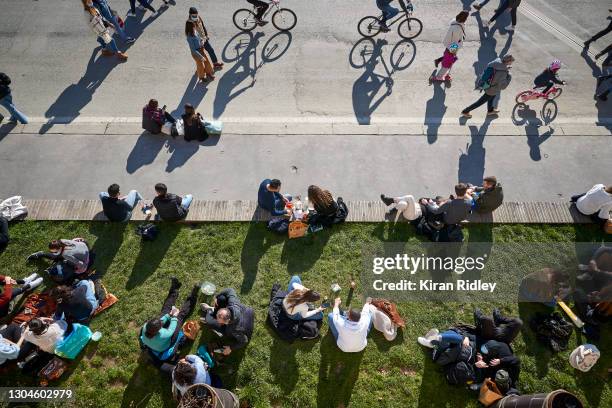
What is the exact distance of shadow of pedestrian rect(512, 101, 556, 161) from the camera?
32.9 ft

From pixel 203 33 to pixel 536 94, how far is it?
919cm

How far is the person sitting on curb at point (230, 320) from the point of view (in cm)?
671

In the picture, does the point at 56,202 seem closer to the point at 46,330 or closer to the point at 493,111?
the point at 46,330

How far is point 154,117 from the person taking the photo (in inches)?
391

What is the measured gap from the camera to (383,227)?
862 centimetres

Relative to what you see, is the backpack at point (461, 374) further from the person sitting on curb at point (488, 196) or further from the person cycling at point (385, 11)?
the person cycling at point (385, 11)

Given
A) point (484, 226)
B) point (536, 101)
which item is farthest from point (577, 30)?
point (484, 226)

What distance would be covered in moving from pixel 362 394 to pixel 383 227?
333cm

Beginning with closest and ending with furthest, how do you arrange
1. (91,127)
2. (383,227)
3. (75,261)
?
(75,261), (383,227), (91,127)

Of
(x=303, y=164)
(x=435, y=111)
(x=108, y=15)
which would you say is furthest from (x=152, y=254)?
(x=108, y=15)

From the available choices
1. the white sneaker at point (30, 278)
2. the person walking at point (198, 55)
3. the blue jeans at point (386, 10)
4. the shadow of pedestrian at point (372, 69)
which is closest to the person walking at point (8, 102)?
the person walking at point (198, 55)

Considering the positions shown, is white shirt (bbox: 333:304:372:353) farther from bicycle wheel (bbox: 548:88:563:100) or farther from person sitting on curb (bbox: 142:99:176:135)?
bicycle wheel (bbox: 548:88:563:100)

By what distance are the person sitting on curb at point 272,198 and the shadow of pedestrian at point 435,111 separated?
4.26 meters

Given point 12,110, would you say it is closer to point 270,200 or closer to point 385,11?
point 270,200
